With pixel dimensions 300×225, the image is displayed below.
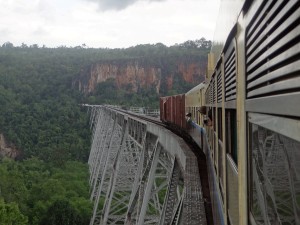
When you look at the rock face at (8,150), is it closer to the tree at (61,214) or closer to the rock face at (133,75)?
the rock face at (133,75)

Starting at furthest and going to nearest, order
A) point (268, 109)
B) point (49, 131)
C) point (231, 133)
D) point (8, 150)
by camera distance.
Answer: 1. point (49, 131)
2. point (8, 150)
3. point (231, 133)
4. point (268, 109)

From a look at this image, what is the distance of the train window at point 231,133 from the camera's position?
3209 mm

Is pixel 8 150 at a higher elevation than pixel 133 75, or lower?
lower

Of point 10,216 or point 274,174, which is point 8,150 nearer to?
point 10,216

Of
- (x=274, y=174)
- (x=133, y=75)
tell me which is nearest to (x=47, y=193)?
(x=274, y=174)

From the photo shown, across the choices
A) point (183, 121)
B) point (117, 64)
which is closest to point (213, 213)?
point (183, 121)

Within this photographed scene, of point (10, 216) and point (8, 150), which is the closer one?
point (10, 216)

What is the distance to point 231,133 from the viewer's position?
132 inches

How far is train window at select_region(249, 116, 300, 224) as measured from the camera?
1.39 m

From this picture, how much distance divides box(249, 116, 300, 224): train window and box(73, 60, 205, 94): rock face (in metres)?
73.2

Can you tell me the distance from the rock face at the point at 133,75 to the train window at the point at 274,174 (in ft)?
240

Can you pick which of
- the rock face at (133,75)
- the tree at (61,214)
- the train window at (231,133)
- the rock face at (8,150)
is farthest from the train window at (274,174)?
the rock face at (133,75)

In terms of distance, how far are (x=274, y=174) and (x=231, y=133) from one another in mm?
1674

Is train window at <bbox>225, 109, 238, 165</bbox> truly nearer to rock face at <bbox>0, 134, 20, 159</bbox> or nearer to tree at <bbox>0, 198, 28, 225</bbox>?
tree at <bbox>0, 198, 28, 225</bbox>
